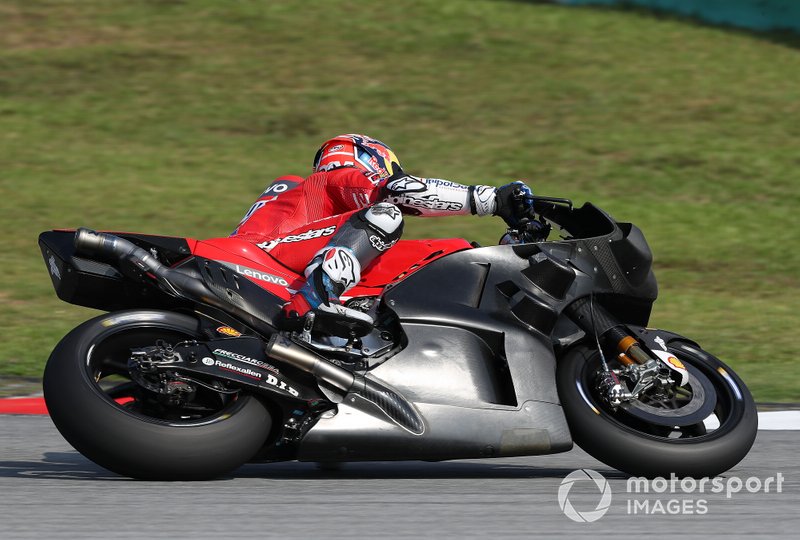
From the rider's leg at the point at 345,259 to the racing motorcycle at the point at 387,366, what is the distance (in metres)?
0.10

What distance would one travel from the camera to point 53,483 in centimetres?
477

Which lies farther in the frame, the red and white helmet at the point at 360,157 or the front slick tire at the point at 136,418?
the red and white helmet at the point at 360,157

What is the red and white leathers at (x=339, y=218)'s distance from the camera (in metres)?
5.01

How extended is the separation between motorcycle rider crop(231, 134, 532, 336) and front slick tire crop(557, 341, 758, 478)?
0.81 metres

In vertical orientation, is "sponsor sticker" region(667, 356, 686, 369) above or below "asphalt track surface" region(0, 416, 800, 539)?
above

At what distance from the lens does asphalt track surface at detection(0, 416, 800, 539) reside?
4.02 m

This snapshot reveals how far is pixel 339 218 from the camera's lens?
528 cm

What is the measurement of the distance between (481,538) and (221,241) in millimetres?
1923

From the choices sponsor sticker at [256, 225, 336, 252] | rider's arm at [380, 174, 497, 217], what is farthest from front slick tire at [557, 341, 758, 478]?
sponsor sticker at [256, 225, 336, 252]

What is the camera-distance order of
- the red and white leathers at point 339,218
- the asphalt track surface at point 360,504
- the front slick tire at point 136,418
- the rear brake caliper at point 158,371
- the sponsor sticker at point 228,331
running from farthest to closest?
the red and white leathers at point 339,218 → the sponsor sticker at point 228,331 → the rear brake caliper at point 158,371 → the front slick tire at point 136,418 → the asphalt track surface at point 360,504

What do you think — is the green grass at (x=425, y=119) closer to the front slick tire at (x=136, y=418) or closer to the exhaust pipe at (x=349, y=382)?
the front slick tire at (x=136, y=418)

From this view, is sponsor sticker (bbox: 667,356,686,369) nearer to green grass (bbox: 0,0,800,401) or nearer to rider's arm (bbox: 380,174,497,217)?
rider's arm (bbox: 380,174,497,217)

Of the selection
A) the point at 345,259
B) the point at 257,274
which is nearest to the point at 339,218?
the point at 345,259

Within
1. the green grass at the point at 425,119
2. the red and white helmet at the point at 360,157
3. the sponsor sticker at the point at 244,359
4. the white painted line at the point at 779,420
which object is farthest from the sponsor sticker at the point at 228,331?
the green grass at the point at 425,119
